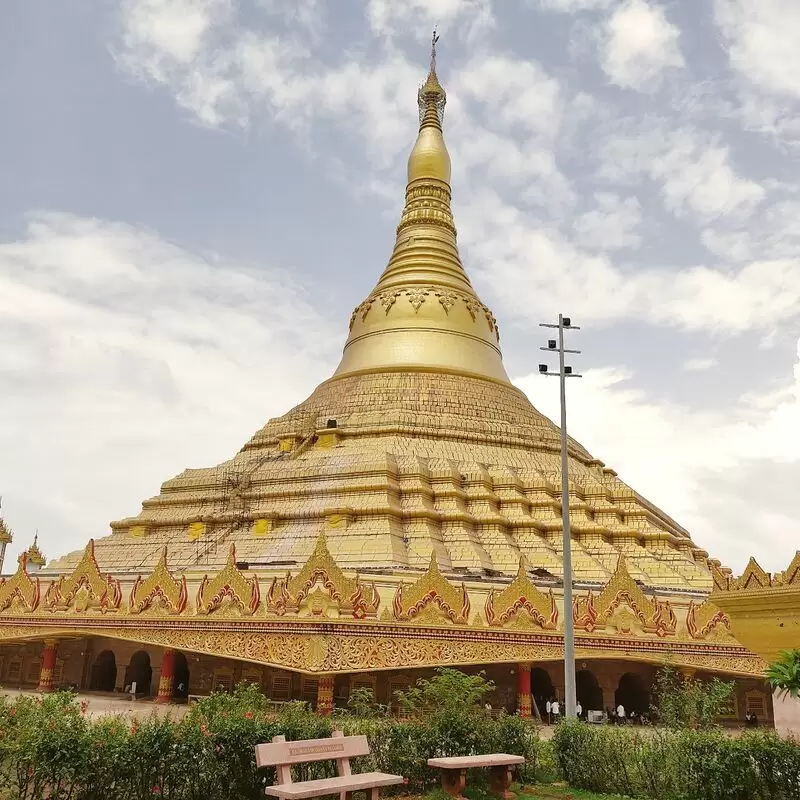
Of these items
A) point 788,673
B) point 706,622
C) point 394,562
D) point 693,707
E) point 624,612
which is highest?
point 394,562

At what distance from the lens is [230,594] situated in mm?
17297

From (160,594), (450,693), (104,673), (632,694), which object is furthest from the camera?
(104,673)

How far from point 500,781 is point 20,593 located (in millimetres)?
15404

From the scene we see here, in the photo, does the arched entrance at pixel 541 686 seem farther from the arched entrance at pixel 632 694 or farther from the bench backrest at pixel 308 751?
the bench backrest at pixel 308 751

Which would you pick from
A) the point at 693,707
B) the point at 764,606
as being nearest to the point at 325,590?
the point at 693,707

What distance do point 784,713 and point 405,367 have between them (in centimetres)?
2199

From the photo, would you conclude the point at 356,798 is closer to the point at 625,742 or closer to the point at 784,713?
the point at 625,742

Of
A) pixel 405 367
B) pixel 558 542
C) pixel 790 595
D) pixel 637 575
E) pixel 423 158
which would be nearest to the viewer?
pixel 790 595

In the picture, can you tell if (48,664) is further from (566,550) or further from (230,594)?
(566,550)

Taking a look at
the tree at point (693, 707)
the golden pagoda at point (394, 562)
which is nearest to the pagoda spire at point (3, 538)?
the golden pagoda at point (394, 562)

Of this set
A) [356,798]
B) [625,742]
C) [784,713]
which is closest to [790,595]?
[784,713]

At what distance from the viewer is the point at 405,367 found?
1190 inches

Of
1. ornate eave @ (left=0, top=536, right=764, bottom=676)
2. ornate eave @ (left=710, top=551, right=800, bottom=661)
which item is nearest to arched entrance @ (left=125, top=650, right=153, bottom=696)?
ornate eave @ (left=0, top=536, right=764, bottom=676)

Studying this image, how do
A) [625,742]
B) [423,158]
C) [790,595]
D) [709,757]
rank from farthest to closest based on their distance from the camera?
[423,158]
[625,742]
[790,595]
[709,757]
